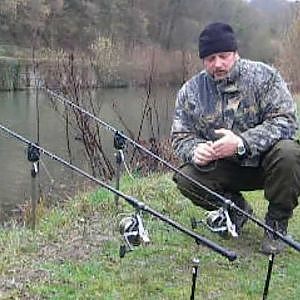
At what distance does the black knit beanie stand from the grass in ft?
3.79

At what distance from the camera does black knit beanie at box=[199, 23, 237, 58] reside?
11.8 feet

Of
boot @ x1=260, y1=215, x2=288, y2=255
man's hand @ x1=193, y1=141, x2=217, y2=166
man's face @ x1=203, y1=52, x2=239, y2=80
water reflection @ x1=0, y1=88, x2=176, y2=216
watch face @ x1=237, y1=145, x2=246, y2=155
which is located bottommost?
water reflection @ x1=0, y1=88, x2=176, y2=216

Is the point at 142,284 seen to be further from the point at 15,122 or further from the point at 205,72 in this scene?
the point at 15,122

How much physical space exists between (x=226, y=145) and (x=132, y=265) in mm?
832

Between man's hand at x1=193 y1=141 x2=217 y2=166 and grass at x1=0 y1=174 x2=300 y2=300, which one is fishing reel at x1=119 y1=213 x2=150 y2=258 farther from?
man's hand at x1=193 y1=141 x2=217 y2=166

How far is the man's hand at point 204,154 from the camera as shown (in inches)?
139

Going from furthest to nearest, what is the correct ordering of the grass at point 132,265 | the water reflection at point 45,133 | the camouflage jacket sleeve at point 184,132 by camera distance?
the water reflection at point 45,133 < the camouflage jacket sleeve at point 184,132 < the grass at point 132,265

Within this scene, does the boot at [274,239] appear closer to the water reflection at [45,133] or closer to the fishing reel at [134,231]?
the fishing reel at [134,231]

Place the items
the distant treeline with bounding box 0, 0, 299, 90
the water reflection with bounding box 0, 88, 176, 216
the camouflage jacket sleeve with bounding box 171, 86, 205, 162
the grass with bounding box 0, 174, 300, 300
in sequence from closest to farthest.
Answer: the grass with bounding box 0, 174, 300, 300 → the camouflage jacket sleeve with bounding box 171, 86, 205, 162 → the water reflection with bounding box 0, 88, 176, 216 → the distant treeline with bounding box 0, 0, 299, 90

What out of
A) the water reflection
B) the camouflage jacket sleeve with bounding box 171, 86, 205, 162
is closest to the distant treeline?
the water reflection

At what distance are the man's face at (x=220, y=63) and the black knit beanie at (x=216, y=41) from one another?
3 centimetres

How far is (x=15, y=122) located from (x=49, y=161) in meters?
5.62

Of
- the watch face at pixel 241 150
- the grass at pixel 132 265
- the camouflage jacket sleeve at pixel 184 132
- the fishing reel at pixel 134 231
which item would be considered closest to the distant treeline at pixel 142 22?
the grass at pixel 132 265

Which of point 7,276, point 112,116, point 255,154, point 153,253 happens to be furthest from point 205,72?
point 112,116
